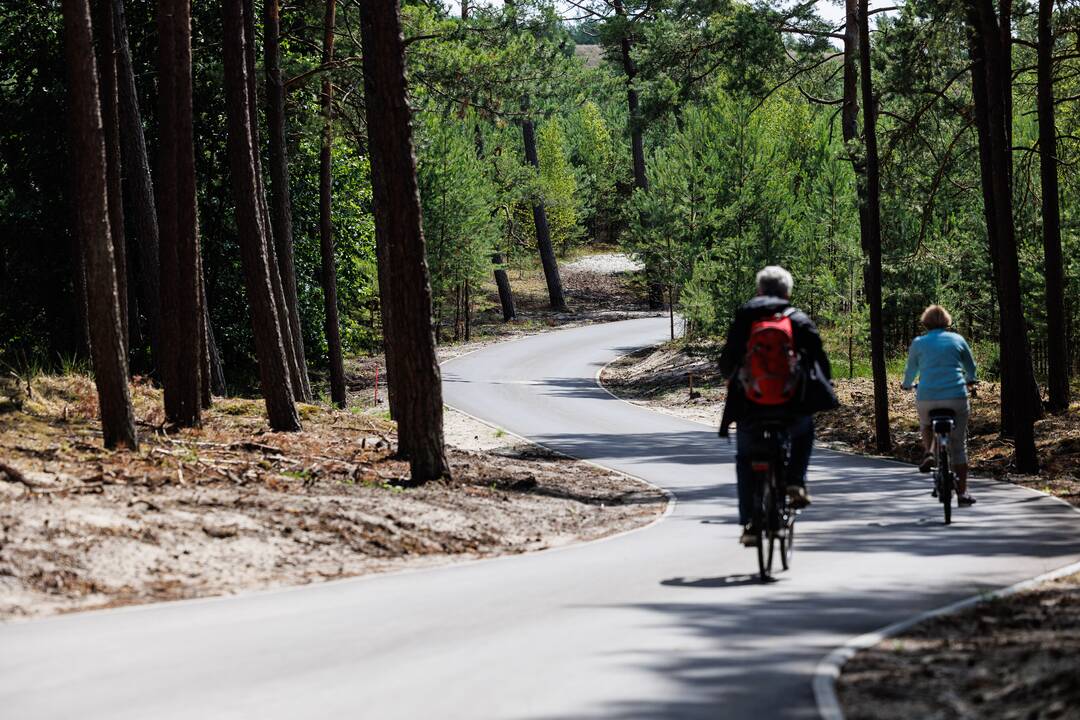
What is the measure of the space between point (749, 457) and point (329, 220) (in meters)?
24.5

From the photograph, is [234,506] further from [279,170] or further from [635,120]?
[635,120]

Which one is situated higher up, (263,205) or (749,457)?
(263,205)

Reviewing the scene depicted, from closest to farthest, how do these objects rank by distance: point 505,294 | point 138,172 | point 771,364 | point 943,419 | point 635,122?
point 771,364
point 943,419
point 138,172
point 635,122
point 505,294

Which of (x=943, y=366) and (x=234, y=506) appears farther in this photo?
(x=943, y=366)

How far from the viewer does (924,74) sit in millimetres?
24062

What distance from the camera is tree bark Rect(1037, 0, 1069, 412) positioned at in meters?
23.2

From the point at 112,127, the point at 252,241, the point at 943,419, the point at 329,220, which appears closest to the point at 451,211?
the point at 329,220

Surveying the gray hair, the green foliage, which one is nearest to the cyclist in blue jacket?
the gray hair

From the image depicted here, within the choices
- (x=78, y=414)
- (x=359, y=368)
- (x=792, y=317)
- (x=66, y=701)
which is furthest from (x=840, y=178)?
(x=66, y=701)

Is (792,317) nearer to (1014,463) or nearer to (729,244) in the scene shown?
(1014,463)

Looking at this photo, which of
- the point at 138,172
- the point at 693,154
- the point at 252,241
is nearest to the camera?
the point at 252,241

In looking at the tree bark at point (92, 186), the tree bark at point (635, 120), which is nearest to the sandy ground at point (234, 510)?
the tree bark at point (92, 186)

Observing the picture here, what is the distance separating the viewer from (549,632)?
7480 mm

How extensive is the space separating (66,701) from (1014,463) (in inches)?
654
